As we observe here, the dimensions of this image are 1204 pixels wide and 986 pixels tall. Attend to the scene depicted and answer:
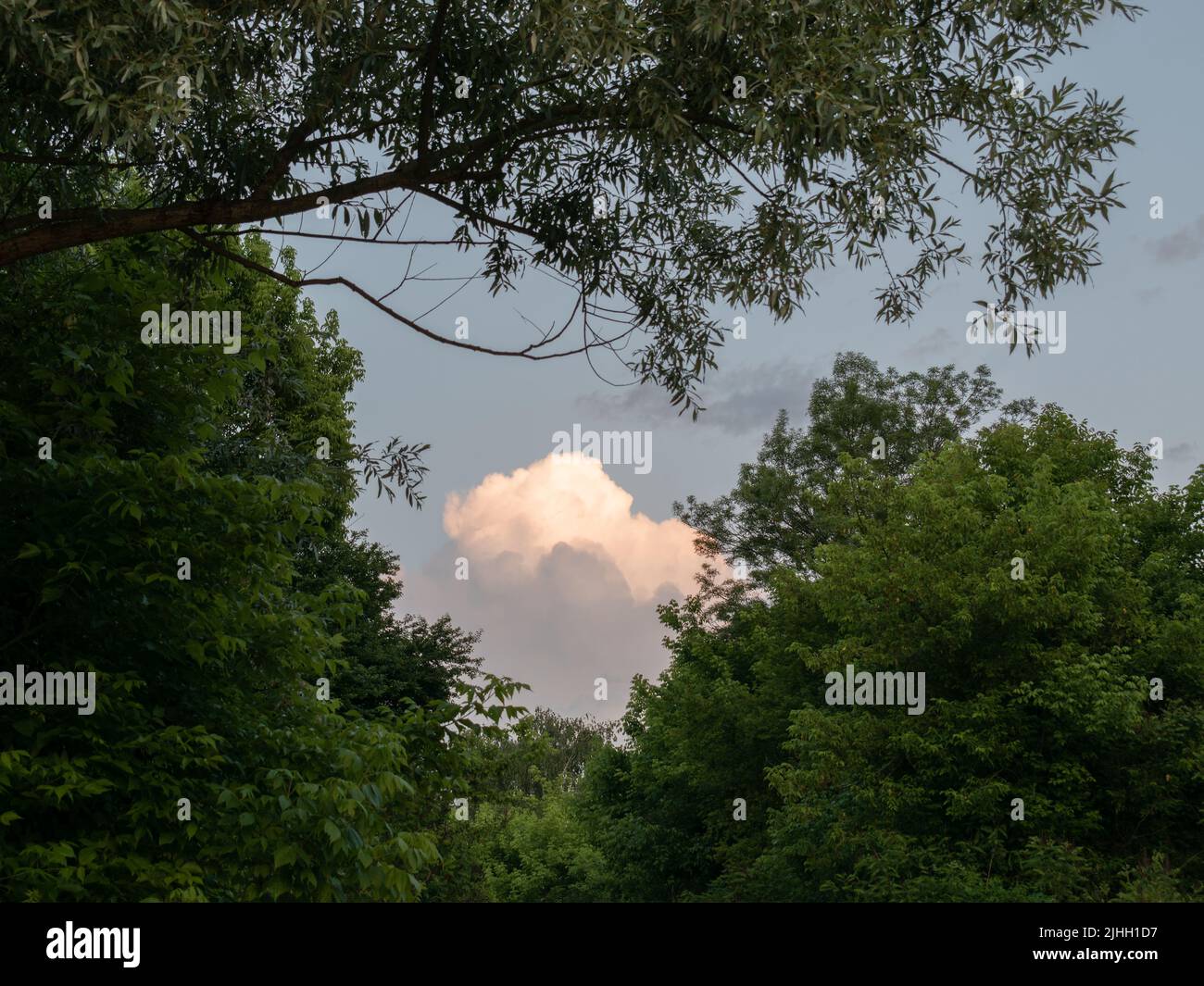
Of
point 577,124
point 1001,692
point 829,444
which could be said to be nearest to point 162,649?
point 577,124

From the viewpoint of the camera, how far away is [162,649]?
8359 millimetres

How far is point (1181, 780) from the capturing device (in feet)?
59.7

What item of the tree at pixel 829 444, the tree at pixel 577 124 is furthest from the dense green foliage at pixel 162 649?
the tree at pixel 829 444

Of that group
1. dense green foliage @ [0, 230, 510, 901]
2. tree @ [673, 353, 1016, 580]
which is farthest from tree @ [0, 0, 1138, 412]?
tree @ [673, 353, 1016, 580]

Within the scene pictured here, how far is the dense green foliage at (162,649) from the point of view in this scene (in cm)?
723

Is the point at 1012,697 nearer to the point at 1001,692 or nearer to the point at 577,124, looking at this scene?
the point at 1001,692

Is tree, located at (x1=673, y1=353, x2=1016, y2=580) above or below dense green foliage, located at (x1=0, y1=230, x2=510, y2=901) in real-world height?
above

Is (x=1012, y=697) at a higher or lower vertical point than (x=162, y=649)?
lower

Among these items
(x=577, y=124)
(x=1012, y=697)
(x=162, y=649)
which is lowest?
(x=1012, y=697)

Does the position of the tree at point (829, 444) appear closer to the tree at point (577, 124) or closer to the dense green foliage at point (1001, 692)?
the dense green foliage at point (1001, 692)

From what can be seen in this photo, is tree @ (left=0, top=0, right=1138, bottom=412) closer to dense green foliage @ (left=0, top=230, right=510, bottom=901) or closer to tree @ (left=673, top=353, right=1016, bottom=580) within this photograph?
dense green foliage @ (left=0, top=230, right=510, bottom=901)

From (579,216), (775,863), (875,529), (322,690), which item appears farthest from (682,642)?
(579,216)

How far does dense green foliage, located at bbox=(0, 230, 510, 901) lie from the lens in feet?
23.7

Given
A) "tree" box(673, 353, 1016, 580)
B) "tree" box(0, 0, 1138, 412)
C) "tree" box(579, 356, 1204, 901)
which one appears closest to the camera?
"tree" box(0, 0, 1138, 412)
